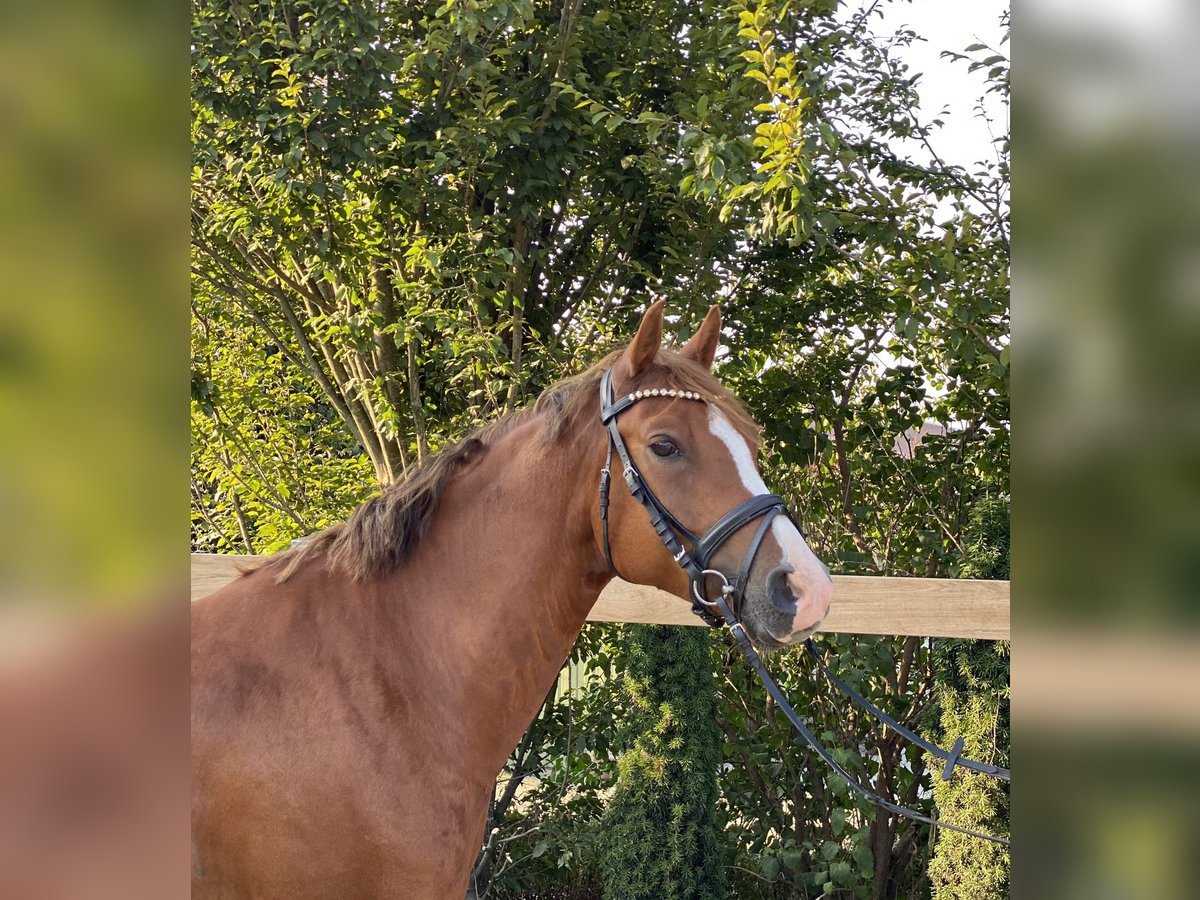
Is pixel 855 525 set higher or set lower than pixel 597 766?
higher

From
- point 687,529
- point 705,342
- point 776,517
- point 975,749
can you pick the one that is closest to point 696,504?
point 687,529

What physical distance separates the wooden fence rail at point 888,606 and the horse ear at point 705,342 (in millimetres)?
1139

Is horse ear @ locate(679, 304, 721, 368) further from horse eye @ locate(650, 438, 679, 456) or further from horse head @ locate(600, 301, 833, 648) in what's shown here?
horse eye @ locate(650, 438, 679, 456)

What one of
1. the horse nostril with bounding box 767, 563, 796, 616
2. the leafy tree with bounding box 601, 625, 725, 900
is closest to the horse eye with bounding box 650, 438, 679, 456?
the horse nostril with bounding box 767, 563, 796, 616

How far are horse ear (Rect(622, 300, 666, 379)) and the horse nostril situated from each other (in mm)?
538

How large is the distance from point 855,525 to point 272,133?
3215 mm

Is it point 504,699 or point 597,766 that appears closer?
point 504,699

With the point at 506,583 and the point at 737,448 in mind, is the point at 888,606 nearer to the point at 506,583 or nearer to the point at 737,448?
the point at 737,448

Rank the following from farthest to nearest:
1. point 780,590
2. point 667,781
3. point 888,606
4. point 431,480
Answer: point 667,781 → point 888,606 → point 431,480 → point 780,590

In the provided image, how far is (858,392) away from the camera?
187 inches

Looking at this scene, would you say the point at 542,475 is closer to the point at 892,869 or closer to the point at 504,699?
the point at 504,699

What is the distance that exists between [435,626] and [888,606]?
1847mm

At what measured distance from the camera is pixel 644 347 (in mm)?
2068
